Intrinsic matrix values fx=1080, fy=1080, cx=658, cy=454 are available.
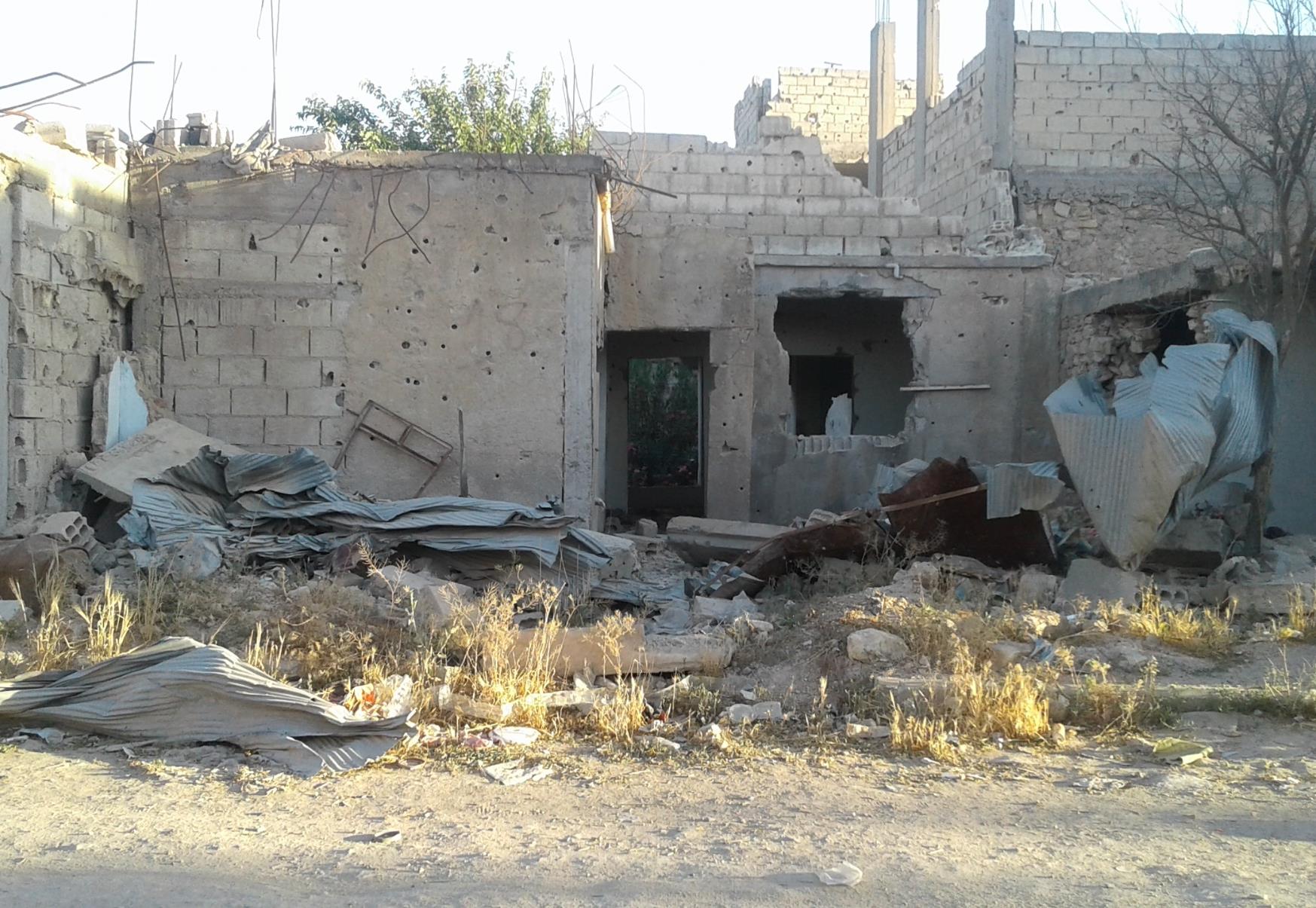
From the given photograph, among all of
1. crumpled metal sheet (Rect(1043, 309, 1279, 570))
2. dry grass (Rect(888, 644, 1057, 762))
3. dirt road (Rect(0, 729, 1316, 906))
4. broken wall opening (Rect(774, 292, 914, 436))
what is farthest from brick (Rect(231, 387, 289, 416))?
broken wall opening (Rect(774, 292, 914, 436))

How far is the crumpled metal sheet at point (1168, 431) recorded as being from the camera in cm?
669

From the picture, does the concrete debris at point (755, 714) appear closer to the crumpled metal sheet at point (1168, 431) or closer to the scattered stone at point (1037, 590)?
the scattered stone at point (1037, 590)

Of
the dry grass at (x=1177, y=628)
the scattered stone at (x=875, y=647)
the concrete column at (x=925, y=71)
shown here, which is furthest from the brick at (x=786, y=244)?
the scattered stone at (x=875, y=647)

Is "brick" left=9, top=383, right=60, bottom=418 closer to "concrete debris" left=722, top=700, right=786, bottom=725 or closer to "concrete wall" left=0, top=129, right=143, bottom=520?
"concrete wall" left=0, top=129, right=143, bottom=520

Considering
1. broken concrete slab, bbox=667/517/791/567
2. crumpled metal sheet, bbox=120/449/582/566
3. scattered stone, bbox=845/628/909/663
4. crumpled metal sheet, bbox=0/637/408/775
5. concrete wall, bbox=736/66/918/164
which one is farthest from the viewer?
concrete wall, bbox=736/66/918/164

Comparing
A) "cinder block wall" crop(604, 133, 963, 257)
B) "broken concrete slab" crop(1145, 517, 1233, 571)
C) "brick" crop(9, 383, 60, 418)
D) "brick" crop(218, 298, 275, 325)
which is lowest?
Answer: "broken concrete slab" crop(1145, 517, 1233, 571)

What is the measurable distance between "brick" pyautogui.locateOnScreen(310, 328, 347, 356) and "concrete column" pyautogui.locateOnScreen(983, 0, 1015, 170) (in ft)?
30.7

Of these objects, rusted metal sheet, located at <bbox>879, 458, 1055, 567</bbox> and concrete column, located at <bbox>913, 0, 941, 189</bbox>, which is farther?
concrete column, located at <bbox>913, 0, 941, 189</bbox>

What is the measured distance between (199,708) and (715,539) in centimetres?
550

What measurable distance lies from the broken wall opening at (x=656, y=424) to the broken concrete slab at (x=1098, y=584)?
497cm

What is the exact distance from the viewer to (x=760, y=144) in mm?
15188

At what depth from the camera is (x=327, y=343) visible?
8.49 m

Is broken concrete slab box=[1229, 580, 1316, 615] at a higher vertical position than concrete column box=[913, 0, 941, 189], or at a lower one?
lower

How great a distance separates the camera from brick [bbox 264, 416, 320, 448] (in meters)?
8.49
